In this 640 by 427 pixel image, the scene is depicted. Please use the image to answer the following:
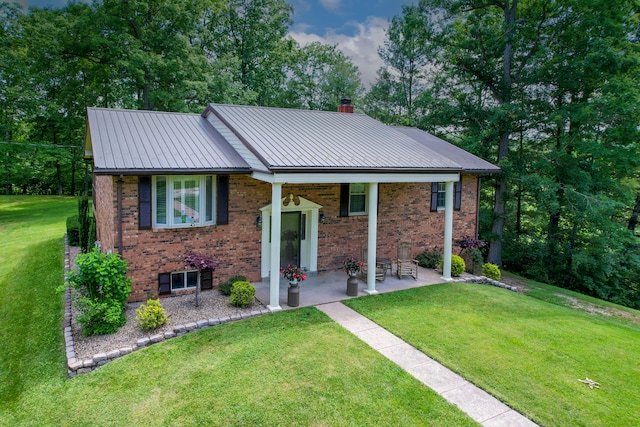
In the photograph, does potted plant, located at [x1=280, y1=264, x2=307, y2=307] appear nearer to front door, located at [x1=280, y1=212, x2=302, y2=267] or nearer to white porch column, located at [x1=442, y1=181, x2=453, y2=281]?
front door, located at [x1=280, y1=212, x2=302, y2=267]

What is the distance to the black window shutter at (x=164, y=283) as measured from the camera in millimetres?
9832

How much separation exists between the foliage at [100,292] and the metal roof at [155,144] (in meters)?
1.92

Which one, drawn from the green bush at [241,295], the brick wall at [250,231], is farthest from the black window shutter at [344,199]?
the green bush at [241,295]

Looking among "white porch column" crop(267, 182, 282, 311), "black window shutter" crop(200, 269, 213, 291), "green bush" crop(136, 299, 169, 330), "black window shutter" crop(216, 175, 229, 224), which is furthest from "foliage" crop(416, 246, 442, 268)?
"green bush" crop(136, 299, 169, 330)

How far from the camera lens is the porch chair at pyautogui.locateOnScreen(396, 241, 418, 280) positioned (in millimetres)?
12250

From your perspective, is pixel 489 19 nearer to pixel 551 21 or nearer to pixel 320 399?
pixel 551 21

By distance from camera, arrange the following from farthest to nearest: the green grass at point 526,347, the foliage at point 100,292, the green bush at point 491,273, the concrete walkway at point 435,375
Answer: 1. the green bush at point 491,273
2. the foliage at point 100,292
3. the green grass at point 526,347
4. the concrete walkway at point 435,375

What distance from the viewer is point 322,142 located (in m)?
11.5

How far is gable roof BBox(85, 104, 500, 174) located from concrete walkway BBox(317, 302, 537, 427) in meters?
3.70

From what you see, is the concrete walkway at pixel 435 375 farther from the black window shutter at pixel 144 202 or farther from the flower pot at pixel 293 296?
the black window shutter at pixel 144 202

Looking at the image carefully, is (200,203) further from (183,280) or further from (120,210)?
(183,280)

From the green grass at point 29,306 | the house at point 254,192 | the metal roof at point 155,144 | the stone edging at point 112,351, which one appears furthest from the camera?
the house at point 254,192

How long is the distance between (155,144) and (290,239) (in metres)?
4.63

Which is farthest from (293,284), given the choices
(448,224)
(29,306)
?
(29,306)
